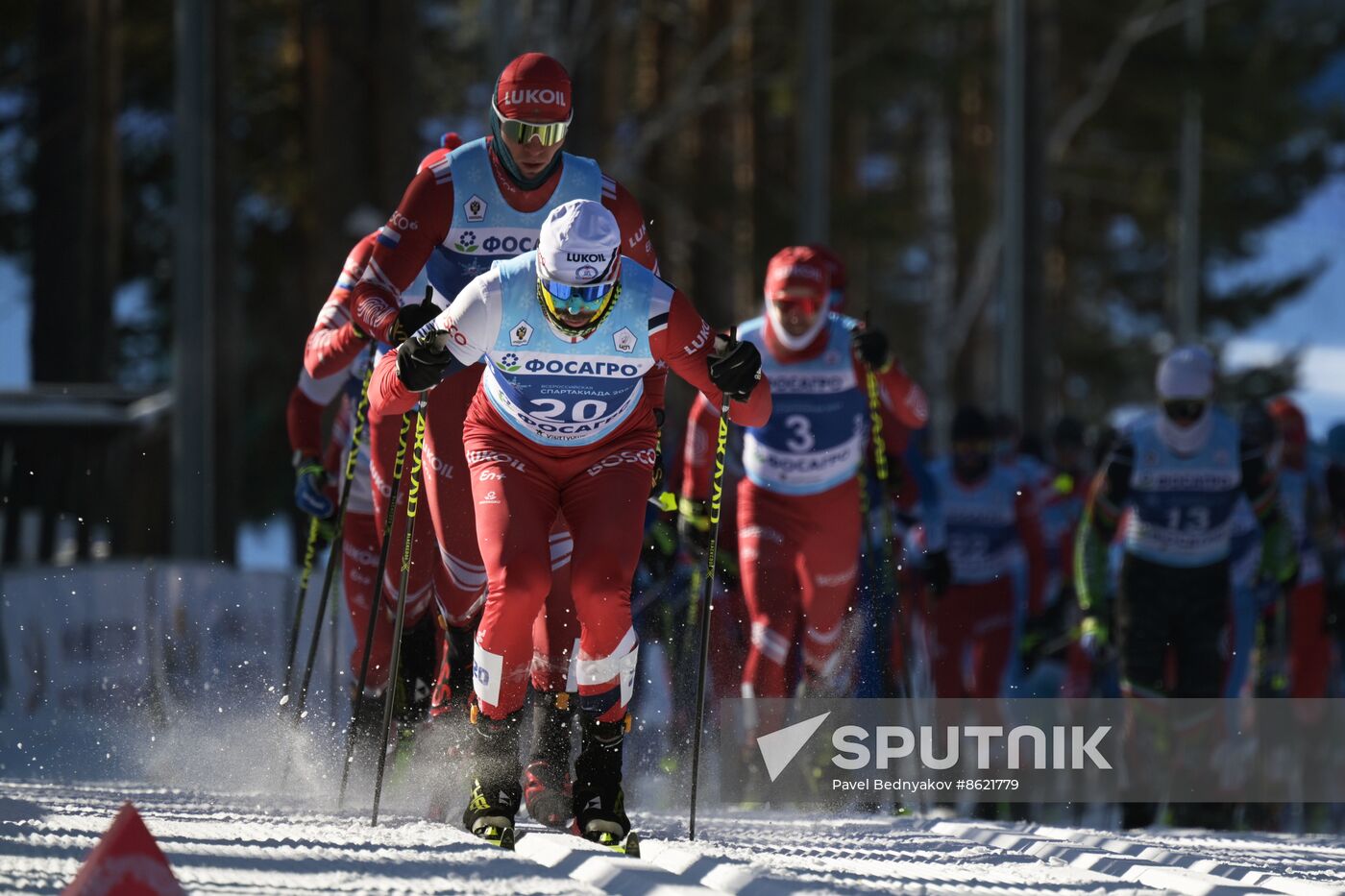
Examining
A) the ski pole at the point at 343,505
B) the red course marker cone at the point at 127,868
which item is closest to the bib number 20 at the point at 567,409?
the ski pole at the point at 343,505

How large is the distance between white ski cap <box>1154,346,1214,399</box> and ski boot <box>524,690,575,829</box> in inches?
179

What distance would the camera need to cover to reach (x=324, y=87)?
62.3 feet

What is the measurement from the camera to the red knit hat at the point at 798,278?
10.1 m

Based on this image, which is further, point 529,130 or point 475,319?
point 529,130

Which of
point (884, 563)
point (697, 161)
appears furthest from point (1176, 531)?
point (697, 161)

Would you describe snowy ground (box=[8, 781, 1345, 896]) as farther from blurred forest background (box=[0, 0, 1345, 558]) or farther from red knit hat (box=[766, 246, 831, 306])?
blurred forest background (box=[0, 0, 1345, 558])

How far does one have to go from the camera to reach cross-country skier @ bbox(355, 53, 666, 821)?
7734 millimetres

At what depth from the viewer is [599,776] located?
7.07 meters

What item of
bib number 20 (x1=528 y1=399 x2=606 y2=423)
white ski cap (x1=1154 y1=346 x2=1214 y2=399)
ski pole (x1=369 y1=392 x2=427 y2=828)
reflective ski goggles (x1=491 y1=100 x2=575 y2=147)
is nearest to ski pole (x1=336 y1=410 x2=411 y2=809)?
ski pole (x1=369 y1=392 x2=427 y2=828)

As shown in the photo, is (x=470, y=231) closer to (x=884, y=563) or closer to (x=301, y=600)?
(x=301, y=600)

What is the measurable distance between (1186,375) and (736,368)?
432cm

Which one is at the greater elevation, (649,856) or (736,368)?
(736,368)

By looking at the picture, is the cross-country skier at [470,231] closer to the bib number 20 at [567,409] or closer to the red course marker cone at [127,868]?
the bib number 20 at [567,409]

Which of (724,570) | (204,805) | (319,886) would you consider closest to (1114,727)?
(724,570)
